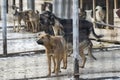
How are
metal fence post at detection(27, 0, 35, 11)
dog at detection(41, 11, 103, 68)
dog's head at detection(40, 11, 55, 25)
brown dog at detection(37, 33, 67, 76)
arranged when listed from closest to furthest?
brown dog at detection(37, 33, 67, 76), dog at detection(41, 11, 103, 68), dog's head at detection(40, 11, 55, 25), metal fence post at detection(27, 0, 35, 11)

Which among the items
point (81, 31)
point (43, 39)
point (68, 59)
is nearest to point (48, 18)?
point (68, 59)

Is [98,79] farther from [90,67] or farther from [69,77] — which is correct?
[90,67]

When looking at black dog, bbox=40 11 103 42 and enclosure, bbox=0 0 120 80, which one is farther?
black dog, bbox=40 11 103 42

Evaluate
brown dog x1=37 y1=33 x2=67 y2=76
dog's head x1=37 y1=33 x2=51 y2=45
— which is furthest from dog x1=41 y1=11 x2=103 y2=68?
dog's head x1=37 y1=33 x2=51 y2=45

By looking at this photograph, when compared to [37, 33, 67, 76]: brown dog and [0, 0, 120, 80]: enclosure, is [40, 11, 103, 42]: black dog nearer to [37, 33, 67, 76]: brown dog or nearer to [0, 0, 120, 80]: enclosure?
[0, 0, 120, 80]: enclosure

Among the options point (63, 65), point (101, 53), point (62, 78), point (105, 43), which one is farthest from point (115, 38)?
point (62, 78)

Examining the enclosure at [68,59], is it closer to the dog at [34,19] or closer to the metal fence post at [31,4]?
the dog at [34,19]

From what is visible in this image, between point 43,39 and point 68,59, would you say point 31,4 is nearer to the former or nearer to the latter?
point 68,59

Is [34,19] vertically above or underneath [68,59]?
above

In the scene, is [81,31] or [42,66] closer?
[42,66]

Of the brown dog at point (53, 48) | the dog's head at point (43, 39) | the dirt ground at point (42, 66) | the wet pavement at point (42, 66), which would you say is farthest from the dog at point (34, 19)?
the dog's head at point (43, 39)

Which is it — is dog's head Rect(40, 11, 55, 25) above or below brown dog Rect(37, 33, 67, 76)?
above

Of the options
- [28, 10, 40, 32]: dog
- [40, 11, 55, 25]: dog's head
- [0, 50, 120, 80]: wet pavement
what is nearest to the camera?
[0, 50, 120, 80]: wet pavement

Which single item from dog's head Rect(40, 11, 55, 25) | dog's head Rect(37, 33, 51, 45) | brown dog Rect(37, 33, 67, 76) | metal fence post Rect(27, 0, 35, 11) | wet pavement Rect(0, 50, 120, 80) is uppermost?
metal fence post Rect(27, 0, 35, 11)
